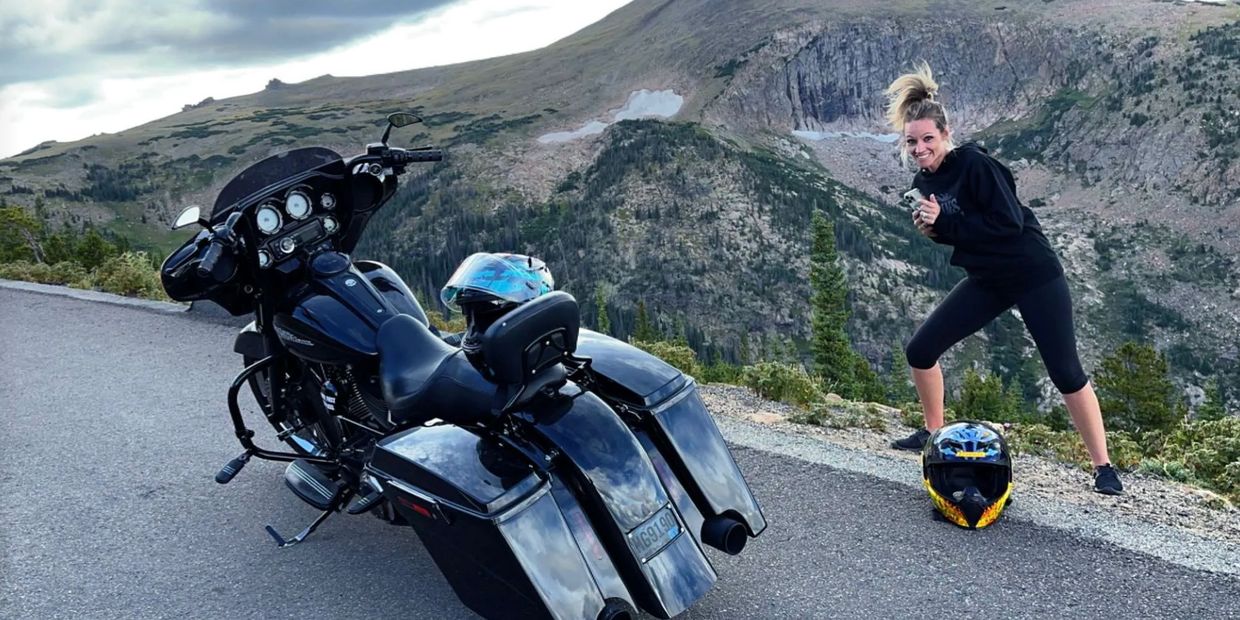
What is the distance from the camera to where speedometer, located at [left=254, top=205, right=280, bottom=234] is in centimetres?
431

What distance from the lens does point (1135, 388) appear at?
111 ft

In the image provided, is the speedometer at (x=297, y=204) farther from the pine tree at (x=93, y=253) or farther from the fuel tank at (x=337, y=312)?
the pine tree at (x=93, y=253)

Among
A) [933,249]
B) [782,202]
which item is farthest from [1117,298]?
[782,202]

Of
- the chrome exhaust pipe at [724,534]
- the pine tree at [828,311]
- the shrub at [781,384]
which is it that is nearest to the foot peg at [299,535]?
the chrome exhaust pipe at [724,534]

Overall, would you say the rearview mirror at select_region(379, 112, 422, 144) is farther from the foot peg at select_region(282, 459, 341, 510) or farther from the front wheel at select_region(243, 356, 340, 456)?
the foot peg at select_region(282, 459, 341, 510)

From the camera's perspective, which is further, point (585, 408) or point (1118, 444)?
point (1118, 444)

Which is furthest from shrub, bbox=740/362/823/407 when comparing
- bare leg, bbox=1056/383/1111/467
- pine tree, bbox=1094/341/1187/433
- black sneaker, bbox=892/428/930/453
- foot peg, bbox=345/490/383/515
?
pine tree, bbox=1094/341/1187/433

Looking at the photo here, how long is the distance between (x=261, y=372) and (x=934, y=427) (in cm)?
390

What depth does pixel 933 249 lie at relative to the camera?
173125mm

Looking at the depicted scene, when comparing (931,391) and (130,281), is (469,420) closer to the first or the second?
(931,391)

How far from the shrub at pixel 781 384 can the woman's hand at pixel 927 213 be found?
255 centimetres

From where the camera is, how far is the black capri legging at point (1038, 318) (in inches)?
187

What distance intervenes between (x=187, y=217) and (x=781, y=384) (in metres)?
4.62

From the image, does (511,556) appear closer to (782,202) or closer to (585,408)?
(585,408)
